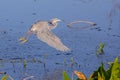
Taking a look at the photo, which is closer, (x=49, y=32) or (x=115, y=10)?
(x=49, y=32)

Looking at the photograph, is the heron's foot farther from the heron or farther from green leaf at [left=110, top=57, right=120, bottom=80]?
green leaf at [left=110, top=57, right=120, bottom=80]

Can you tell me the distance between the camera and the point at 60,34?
524cm

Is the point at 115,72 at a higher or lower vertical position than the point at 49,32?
higher

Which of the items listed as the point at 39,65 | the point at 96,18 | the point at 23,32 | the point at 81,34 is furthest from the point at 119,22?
the point at 39,65

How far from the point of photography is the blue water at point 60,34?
4445 mm

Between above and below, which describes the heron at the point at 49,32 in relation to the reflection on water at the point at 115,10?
above

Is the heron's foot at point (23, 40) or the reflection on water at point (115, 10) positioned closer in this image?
the heron's foot at point (23, 40)

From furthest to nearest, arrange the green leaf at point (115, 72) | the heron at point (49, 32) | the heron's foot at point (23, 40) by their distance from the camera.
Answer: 1. the heron's foot at point (23, 40)
2. the heron at point (49, 32)
3. the green leaf at point (115, 72)

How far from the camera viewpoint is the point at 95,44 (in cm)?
504

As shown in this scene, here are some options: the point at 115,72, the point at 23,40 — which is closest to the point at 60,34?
the point at 23,40

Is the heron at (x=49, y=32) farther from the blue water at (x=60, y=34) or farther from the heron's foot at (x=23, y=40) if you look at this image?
the heron's foot at (x=23, y=40)

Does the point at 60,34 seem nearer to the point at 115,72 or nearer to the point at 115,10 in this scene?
the point at 115,10

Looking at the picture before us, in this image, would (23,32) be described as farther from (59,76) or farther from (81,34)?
(59,76)

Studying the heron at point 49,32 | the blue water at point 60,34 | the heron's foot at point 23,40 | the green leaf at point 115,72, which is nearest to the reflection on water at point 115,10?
the blue water at point 60,34
